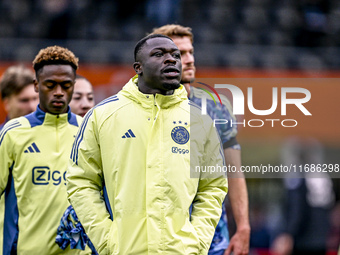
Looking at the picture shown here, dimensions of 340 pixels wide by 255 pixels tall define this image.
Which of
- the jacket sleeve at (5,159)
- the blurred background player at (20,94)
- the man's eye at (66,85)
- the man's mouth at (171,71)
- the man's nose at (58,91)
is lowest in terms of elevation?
the jacket sleeve at (5,159)

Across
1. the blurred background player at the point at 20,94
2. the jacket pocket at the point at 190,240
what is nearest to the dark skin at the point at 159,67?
the jacket pocket at the point at 190,240

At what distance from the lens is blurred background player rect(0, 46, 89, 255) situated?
16.2 feet

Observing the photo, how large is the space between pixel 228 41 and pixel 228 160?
27.9 feet

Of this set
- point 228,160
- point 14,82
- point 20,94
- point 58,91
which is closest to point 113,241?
point 58,91

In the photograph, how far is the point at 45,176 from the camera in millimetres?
4984

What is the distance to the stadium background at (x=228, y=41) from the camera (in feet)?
37.1

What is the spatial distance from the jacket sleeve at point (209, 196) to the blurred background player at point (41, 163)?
3.95 feet

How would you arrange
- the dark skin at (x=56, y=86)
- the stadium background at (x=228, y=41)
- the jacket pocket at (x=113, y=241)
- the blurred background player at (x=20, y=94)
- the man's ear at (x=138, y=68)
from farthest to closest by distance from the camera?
the stadium background at (x=228, y=41) → the blurred background player at (x=20, y=94) → the dark skin at (x=56, y=86) → the man's ear at (x=138, y=68) → the jacket pocket at (x=113, y=241)

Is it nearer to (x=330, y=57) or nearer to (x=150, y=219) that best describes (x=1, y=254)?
(x=150, y=219)

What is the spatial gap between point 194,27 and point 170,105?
381 inches

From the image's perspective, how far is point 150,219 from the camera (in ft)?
12.8

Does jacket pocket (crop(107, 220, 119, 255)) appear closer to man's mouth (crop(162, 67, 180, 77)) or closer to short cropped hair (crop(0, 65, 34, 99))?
man's mouth (crop(162, 67, 180, 77))

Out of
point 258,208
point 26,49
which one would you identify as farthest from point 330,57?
point 26,49

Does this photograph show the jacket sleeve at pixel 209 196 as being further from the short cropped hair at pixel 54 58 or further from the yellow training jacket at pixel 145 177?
the short cropped hair at pixel 54 58
